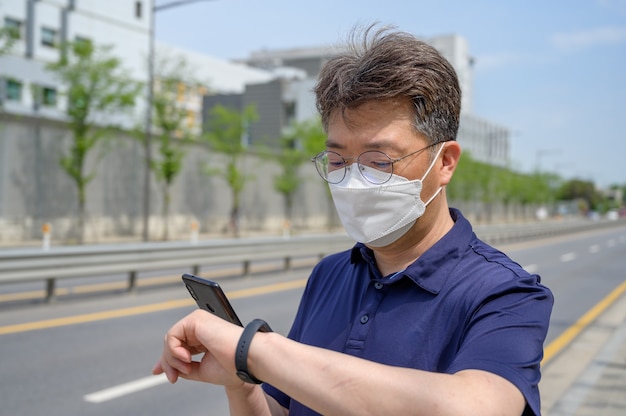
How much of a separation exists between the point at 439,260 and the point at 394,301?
15cm

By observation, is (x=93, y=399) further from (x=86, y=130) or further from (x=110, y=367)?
(x=86, y=130)

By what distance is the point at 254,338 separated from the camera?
1263mm

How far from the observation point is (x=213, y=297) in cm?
150

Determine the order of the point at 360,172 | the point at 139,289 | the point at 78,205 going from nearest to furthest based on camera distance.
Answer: the point at 360,172, the point at 139,289, the point at 78,205

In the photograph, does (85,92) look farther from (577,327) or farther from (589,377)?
(589,377)

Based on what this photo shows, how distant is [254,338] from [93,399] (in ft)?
16.8

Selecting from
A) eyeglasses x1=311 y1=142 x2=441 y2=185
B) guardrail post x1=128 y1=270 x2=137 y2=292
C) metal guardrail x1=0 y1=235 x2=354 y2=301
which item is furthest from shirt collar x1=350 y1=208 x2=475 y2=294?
guardrail post x1=128 y1=270 x2=137 y2=292

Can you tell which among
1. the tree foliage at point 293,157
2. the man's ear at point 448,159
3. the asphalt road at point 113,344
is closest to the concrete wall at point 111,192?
the tree foliage at point 293,157

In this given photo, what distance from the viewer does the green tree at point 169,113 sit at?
2850cm

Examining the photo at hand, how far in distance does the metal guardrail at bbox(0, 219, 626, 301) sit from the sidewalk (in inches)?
282

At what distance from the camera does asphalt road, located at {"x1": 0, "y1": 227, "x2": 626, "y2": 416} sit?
576 centimetres

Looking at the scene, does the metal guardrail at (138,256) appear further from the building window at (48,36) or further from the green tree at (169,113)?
the building window at (48,36)

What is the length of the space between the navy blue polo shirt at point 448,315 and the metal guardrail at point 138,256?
916cm

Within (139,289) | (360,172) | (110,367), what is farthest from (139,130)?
(360,172)
